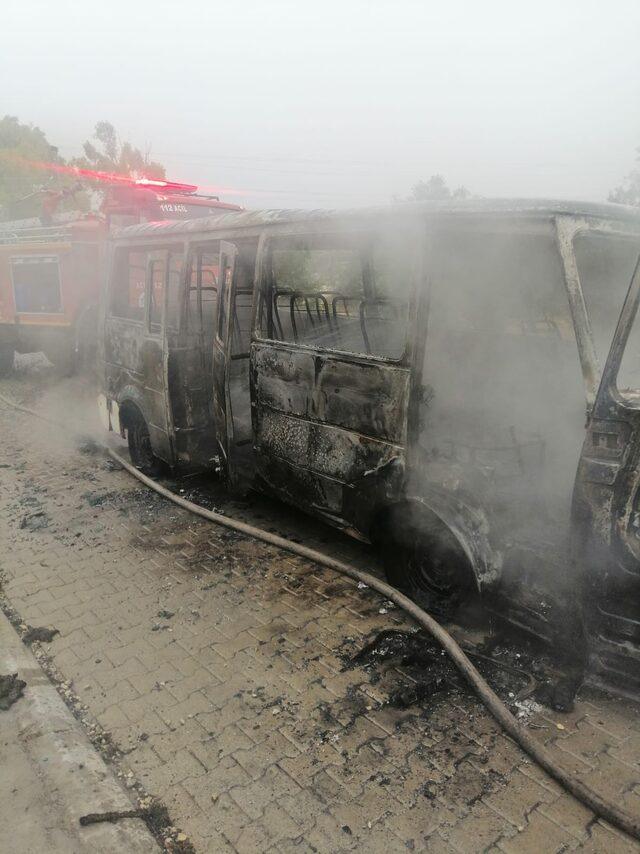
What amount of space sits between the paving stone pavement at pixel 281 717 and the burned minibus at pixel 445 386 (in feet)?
1.84

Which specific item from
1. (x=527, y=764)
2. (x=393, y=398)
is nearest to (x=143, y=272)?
(x=393, y=398)

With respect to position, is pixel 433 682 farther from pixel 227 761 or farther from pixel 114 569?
pixel 114 569

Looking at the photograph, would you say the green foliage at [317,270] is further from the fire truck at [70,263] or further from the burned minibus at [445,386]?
the fire truck at [70,263]

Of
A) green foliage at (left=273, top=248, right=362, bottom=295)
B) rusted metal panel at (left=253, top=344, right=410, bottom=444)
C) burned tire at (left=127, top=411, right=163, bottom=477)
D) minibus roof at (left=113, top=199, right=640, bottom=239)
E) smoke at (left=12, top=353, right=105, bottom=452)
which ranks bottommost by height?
smoke at (left=12, top=353, right=105, bottom=452)

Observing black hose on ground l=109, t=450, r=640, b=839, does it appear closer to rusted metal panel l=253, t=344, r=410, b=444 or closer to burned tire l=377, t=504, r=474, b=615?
burned tire l=377, t=504, r=474, b=615

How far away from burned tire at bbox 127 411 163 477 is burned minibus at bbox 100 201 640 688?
908 millimetres

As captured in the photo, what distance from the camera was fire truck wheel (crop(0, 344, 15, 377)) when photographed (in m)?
12.1

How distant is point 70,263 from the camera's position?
10.2 m

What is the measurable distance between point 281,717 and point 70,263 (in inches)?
379

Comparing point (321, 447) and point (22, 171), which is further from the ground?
point (22, 171)

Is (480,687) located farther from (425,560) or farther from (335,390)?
(335,390)

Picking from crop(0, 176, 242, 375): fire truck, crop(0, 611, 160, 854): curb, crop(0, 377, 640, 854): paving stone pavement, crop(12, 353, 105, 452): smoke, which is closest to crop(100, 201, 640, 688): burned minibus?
crop(0, 377, 640, 854): paving stone pavement

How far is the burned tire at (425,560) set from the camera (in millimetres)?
3453

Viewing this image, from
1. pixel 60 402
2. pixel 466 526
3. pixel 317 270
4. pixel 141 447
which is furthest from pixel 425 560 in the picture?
pixel 60 402
